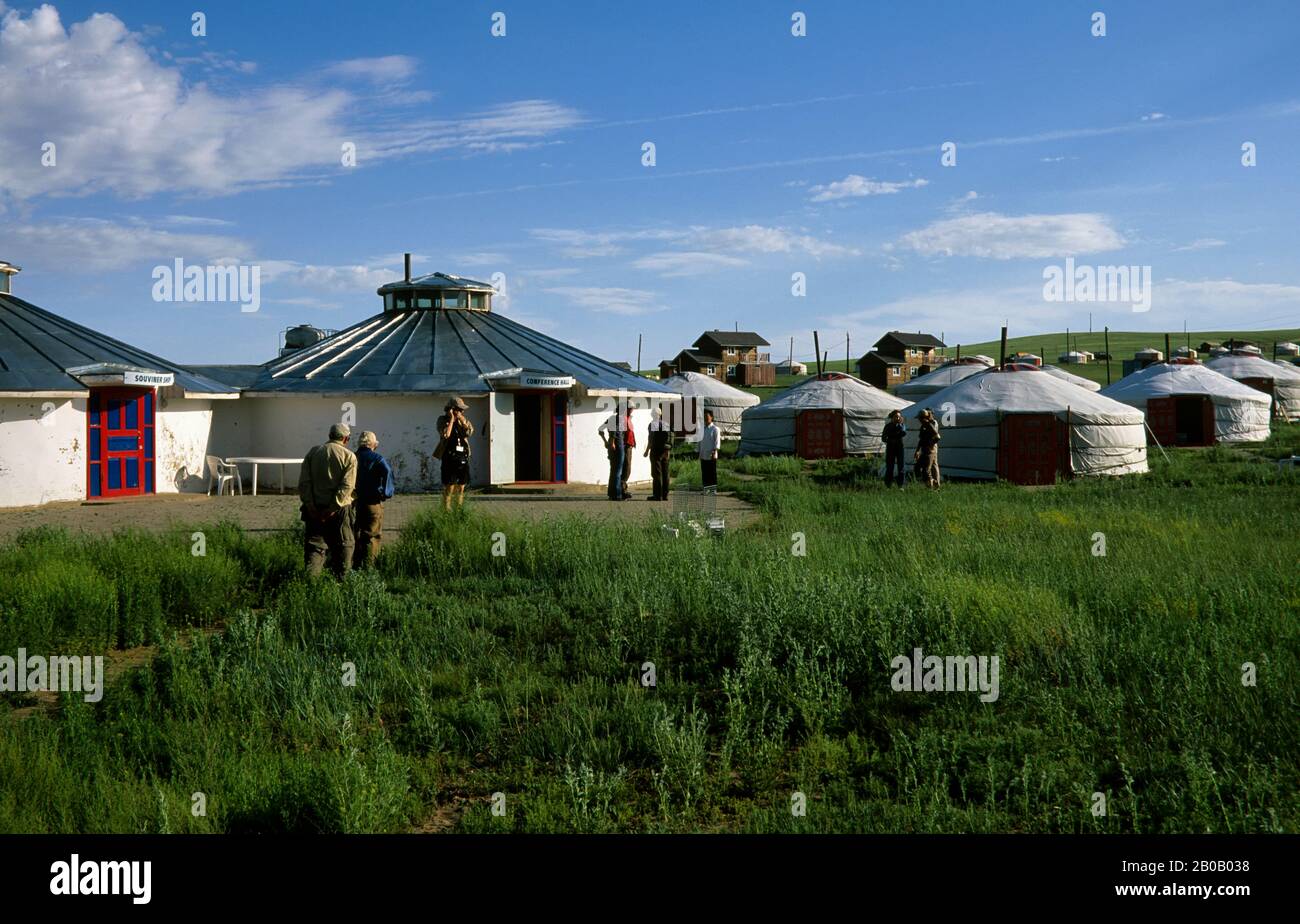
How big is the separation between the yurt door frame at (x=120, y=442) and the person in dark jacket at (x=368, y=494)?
32.5 ft

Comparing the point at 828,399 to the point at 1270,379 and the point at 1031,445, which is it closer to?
the point at 1031,445

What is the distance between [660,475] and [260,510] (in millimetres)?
6063

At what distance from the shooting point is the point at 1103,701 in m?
5.70

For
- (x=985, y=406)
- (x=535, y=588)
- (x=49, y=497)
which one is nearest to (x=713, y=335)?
(x=985, y=406)

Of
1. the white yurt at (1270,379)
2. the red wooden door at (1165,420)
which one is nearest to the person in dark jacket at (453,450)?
the red wooden door at (1165,420)

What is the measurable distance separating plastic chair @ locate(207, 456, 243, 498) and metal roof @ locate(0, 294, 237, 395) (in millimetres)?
1286

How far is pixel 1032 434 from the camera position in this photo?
22938 mm

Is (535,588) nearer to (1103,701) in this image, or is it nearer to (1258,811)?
(1103,701)

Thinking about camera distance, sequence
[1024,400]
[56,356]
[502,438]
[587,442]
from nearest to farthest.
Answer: [56,356], [502,438], [587,442], [1024,400]

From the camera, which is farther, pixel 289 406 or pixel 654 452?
pixel 289 406

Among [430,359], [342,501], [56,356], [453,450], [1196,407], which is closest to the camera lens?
[342,501]

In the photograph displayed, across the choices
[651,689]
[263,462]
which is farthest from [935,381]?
[651,689]

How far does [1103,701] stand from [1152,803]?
1.05 metres
